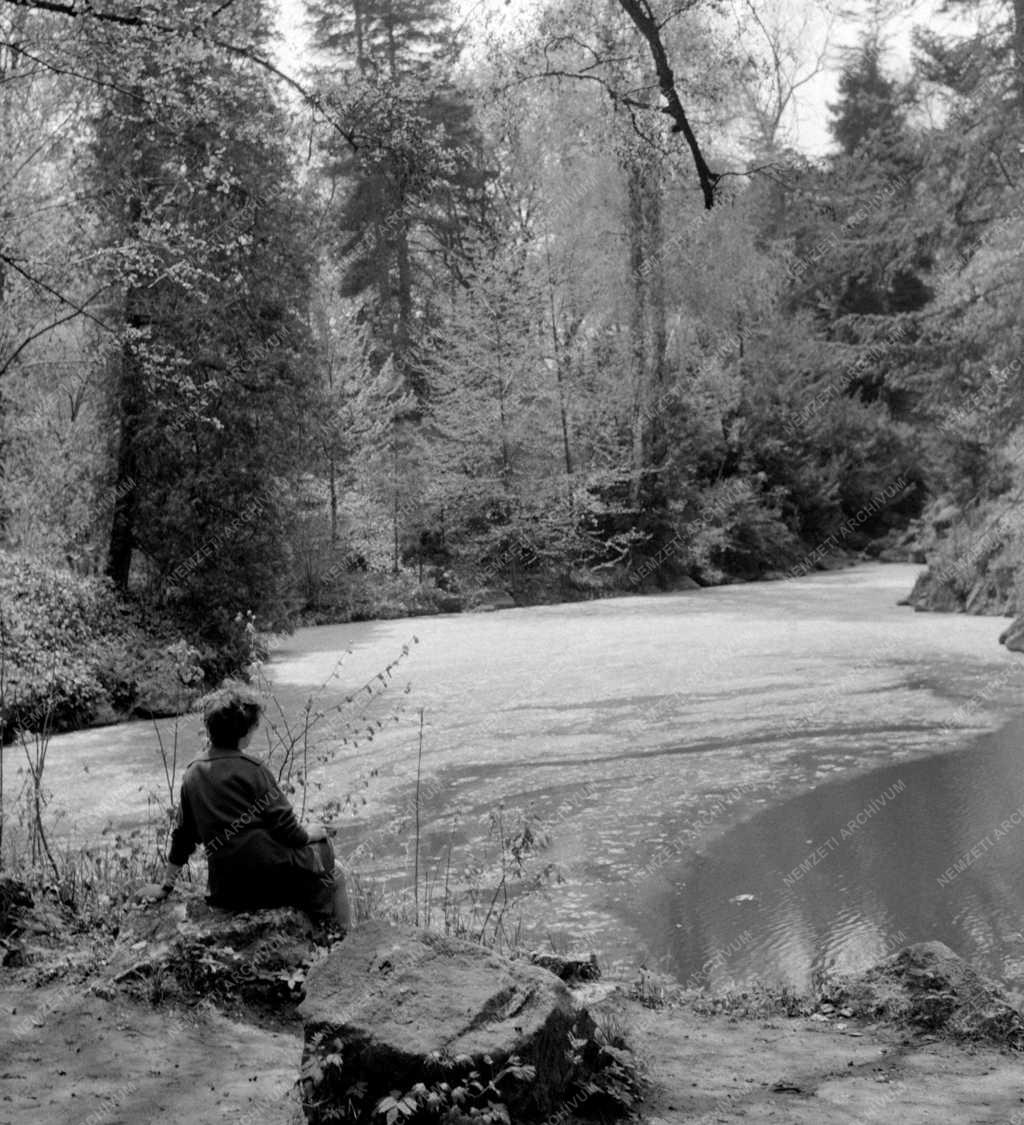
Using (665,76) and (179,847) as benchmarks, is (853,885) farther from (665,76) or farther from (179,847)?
(665,76)

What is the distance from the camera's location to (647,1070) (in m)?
3.81

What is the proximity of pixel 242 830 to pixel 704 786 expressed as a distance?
5.44 m

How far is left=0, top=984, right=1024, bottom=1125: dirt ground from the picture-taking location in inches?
139

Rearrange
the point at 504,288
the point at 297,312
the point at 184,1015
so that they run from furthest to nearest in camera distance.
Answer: the point at 504,288 < the point at 297,312 < the point at 184,1015

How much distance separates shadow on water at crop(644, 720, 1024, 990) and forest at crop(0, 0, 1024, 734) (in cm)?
405

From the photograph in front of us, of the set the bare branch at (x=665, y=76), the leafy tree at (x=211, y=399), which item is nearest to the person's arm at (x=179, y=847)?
the bare branch at (x=665, y=76)

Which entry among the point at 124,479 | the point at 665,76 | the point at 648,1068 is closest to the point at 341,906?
the point at 648,1068

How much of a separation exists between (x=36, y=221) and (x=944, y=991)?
14.3 m

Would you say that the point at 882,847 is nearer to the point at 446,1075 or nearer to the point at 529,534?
the point at 446,1075

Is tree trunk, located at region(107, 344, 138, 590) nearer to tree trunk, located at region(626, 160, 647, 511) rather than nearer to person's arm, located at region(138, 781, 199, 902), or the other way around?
person's arm, located at region(138, 781, 199, 902)

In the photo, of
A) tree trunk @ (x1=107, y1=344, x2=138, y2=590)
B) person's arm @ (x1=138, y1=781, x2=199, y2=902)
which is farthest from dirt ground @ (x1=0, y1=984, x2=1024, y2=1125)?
tree trunk @ (x1=107, y1=344, x2=138, y2=590)

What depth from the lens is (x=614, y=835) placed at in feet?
27.0

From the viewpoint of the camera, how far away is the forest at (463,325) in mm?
8852

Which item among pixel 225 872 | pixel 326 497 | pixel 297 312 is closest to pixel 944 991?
pixel 225 872
